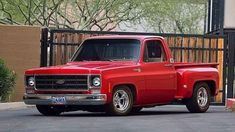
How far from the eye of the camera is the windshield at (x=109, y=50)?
1708cm

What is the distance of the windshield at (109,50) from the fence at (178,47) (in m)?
5.12

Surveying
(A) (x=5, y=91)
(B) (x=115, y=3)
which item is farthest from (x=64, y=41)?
(B) (x=115, y=3)

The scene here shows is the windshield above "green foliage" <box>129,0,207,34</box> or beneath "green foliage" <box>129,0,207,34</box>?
beneath

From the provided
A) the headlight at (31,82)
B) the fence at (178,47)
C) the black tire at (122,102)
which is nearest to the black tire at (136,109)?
the black tire at (122,102)

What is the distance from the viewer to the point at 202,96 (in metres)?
18.5

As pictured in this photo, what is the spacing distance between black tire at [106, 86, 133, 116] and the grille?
2.38 ft

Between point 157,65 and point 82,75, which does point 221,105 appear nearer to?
point 157,65

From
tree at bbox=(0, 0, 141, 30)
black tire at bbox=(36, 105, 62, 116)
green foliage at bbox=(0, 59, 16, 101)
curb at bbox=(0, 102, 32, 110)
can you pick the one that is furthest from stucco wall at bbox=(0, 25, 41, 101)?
tree at bbox=(0, 0, 141, 30)

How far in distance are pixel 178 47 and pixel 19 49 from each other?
4776mm

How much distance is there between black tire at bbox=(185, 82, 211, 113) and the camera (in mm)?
18109

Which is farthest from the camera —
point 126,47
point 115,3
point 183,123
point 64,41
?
point 115,3

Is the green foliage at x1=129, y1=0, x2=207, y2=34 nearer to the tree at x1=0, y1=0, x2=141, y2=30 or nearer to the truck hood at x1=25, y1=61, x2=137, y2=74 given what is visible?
the tree at x1=0, y1=0, x2=141, y2=30

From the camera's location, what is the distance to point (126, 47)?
17219 millimetres

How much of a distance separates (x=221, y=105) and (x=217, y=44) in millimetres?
1863
